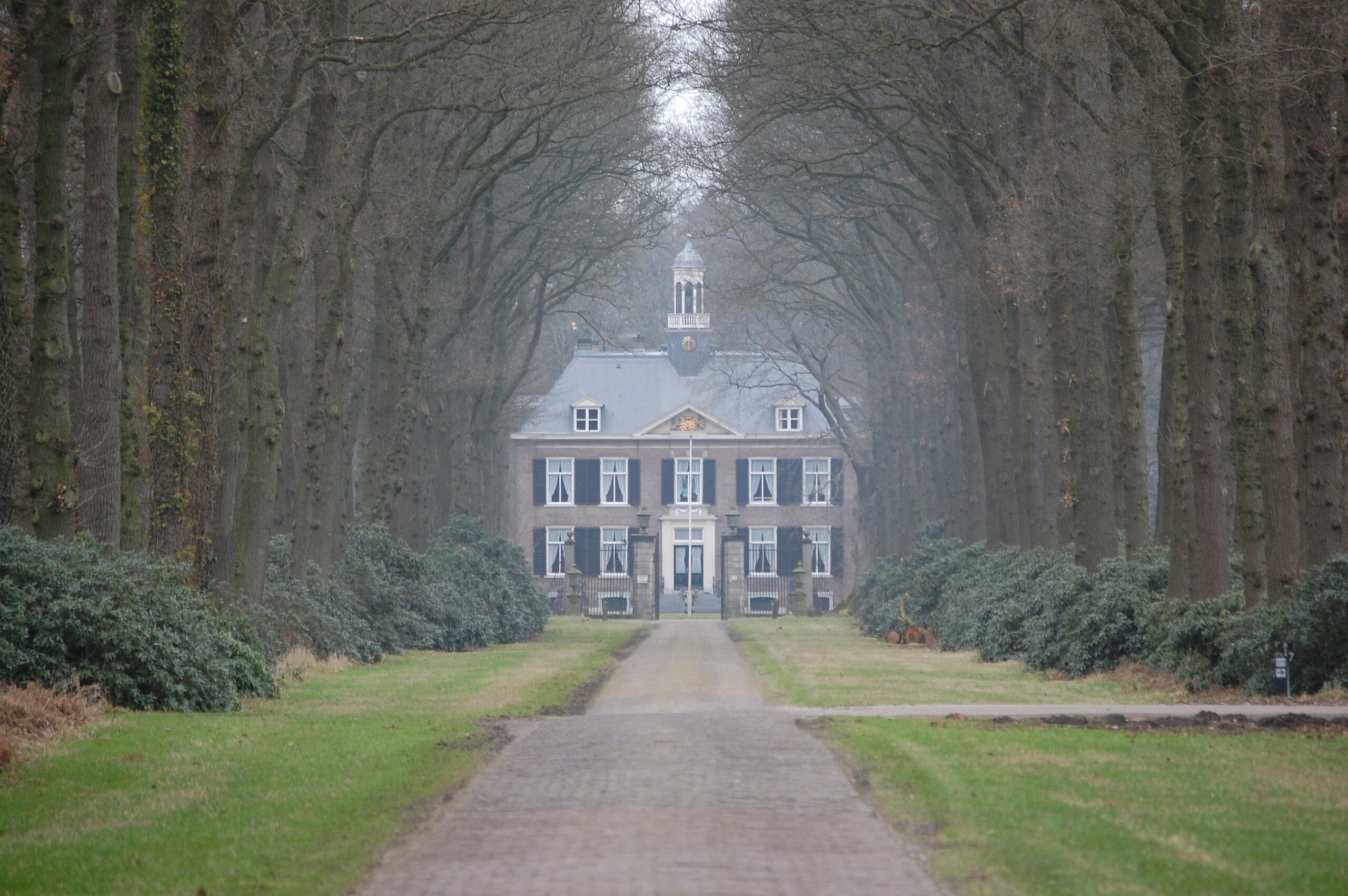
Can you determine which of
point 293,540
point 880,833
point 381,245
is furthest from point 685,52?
point 880,833

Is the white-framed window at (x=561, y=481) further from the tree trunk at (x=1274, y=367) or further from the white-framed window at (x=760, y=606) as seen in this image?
the tree trunk at (x=1274, y=367)

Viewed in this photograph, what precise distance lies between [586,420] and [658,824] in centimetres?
6413

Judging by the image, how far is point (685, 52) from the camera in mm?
25453

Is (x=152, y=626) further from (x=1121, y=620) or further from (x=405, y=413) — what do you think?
(x=405, y=413)

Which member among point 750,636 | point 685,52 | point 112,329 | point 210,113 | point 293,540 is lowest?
point 750,636

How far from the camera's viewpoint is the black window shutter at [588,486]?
70062mm

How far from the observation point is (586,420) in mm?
71812

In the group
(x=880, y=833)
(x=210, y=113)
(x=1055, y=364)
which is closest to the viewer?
(x=880, y=833)

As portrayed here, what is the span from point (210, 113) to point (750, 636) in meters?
20.5

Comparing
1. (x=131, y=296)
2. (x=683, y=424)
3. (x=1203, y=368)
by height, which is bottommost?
(x=1203, y=368)

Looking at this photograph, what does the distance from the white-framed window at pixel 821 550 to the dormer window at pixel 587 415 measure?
11.2 m

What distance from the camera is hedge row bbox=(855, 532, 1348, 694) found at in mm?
14180

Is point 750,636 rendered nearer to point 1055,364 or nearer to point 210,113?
point 1055,364

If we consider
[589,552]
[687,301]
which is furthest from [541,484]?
[687,301]
